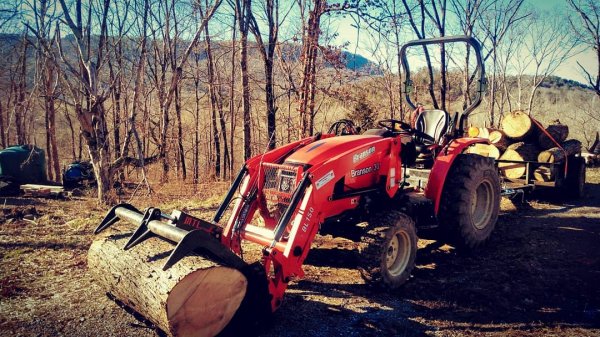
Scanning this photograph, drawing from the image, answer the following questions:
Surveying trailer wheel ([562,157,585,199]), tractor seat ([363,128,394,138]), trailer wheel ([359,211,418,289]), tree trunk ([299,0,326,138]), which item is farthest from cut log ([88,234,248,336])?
trailer wheel ([562,157,585,199])

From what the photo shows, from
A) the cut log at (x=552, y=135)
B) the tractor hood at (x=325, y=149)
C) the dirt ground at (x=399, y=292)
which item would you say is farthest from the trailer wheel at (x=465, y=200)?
the cut log at (x=552, y=135)

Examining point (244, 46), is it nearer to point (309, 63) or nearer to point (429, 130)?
point (309, 63)

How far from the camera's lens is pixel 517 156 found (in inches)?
375

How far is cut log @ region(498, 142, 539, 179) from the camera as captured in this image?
9244mm

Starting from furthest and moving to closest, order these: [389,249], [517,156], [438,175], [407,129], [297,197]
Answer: [517,156], [407,129], [438,175], [389,249], [297,197]

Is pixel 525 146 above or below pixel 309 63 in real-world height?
below

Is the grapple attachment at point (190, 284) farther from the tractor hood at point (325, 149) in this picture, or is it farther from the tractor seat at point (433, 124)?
the tractor seat at point (433, 124)

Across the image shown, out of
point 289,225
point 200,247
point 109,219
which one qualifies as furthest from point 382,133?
point 109,219

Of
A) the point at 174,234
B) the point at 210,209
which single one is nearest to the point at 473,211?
the point at 174,234

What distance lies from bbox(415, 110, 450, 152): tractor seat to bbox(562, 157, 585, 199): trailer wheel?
14.8ft

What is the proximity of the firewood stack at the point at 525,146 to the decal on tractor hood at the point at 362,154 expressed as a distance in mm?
5810

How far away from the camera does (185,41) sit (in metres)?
19.2

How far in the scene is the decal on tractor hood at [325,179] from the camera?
13.6 feet

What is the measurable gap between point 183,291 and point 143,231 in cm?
101
